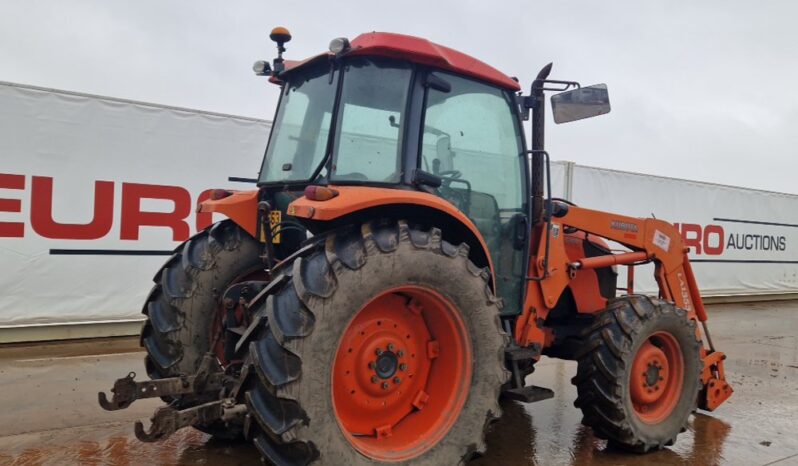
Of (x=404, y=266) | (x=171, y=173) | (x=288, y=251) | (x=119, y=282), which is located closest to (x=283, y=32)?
(x=288, y=251)

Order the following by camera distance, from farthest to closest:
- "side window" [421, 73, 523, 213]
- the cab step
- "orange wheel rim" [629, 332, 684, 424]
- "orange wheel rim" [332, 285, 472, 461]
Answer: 1. "orange wheel rim" [629, 332, 684, 424]
2. the cab step
3. "side window" [421, 73, 523, 213]
4. "orange wheel rim" [332, 285, 472, 461]

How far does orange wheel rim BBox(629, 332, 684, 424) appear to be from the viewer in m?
4.00

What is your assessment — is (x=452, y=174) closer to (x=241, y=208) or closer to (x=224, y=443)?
(x=241, y=208)

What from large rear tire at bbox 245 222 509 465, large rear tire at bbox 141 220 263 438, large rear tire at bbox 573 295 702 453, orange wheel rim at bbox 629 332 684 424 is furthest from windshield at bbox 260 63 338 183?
orange wheel rim at bbox 629 332 684 424

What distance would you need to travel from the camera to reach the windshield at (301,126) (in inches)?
137

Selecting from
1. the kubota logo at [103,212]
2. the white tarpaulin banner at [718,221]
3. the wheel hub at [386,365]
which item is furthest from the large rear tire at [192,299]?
the white tarpaulin banner at [718,221]

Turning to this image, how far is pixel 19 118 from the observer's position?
6547mm

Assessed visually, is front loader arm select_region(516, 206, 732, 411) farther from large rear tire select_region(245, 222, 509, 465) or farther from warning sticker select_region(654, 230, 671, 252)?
large rear tire select_region(245, 222, 509, 465)

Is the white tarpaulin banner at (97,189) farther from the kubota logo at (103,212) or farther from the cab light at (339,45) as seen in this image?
the cab light at (339,45)

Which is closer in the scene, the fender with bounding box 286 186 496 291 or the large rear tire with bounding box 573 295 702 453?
the fender with bounding box 286 186 496 291

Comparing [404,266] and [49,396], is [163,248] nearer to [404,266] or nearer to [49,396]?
[49,396]

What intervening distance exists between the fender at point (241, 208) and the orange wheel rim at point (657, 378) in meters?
2.71

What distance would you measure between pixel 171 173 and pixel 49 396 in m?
3.18

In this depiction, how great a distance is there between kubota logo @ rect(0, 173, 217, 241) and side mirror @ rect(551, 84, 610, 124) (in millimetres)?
4930
